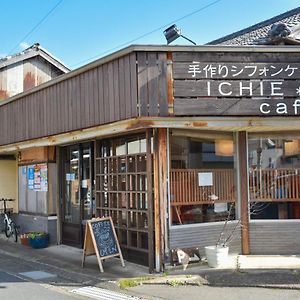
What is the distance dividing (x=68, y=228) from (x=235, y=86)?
627cm

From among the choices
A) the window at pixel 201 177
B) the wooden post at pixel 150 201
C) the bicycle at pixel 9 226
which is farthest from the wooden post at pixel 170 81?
the bicycle at pixel 9 226

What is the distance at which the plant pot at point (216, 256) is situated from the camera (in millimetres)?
8758

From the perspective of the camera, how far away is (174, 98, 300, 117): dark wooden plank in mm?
8641

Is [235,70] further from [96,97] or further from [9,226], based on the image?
[9,226]

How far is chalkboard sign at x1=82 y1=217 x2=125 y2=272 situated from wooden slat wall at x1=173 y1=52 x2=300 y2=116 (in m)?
2.86

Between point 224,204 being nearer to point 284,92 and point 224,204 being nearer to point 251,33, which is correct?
point 284,92

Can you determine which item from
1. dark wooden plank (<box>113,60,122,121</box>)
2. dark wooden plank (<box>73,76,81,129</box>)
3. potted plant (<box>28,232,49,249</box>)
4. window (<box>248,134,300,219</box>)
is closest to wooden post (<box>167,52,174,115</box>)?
dark wooden plank (<box>113,60,122,121</box>)

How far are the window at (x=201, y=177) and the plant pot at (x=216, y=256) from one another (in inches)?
32.1

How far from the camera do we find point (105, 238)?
944 cm

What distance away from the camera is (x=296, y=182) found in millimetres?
9883

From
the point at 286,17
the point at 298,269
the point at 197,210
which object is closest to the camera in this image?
the point at 298,269

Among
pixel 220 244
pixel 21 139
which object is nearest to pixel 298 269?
pixel 220 244

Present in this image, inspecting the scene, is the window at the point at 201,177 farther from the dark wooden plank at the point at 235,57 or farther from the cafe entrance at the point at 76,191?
the cafe entrance at the point at 76,191

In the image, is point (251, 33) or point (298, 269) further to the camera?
point (251, 33)
